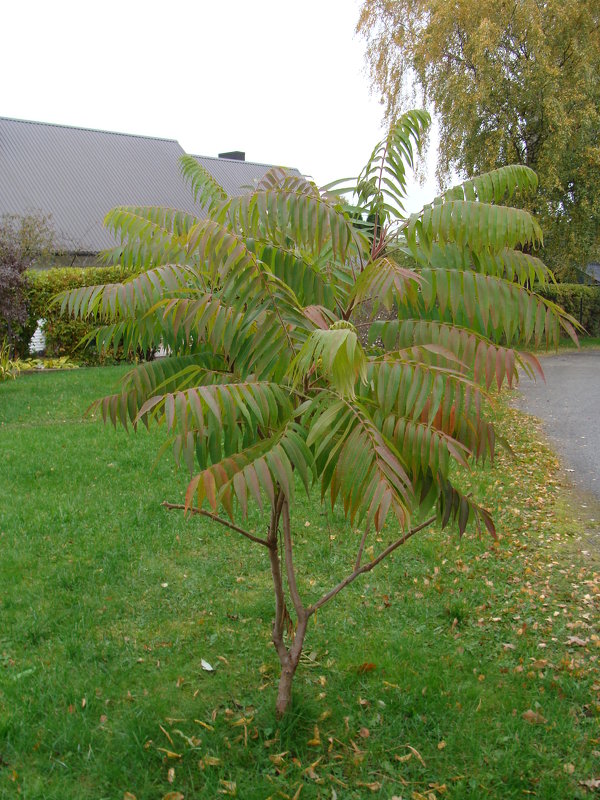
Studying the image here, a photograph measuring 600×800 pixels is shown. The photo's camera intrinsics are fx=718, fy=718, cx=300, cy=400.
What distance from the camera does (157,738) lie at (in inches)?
127

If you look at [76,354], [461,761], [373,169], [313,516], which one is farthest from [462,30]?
[461,761]

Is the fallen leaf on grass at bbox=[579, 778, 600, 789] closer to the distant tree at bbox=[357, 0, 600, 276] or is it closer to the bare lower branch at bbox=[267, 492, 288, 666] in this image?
the bare lower branch at bbox=[267, 492, 288, 666]

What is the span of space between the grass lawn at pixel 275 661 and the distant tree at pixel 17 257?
8000 millimetres

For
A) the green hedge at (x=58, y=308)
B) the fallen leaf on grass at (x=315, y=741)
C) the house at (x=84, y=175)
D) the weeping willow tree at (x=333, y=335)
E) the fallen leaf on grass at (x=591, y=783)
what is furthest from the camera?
the house at (x=84, y=175)

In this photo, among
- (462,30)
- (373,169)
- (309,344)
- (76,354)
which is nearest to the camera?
(309,344)

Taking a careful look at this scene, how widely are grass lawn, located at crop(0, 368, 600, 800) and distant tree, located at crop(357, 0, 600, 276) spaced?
52.8 feet

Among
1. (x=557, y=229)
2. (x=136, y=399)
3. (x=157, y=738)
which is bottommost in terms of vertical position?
(x=157, y=738)

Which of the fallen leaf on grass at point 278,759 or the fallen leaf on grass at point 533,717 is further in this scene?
the fallen leaf on grass at point 533,717

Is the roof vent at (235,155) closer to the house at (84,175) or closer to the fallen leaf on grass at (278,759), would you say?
the house at (84,175)

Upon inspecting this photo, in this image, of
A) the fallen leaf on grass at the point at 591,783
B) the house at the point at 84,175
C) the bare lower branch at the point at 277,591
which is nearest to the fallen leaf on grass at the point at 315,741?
the bare lower branch at the point at 277,591

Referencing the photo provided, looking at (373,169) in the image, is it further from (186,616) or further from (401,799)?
(186,616)

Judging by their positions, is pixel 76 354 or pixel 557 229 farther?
pixel 557 229

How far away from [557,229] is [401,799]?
68.7 feet

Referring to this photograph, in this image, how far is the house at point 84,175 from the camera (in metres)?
24.0
